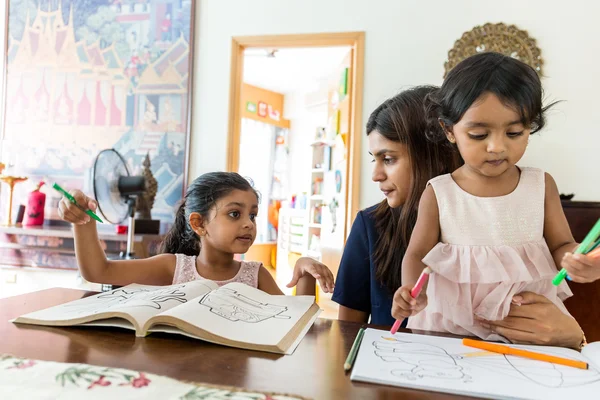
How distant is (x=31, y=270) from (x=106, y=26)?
73.6 inches

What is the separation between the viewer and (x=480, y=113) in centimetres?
93

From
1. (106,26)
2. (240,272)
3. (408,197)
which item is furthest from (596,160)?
(106,26)

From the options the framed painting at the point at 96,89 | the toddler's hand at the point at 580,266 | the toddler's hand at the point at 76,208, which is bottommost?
the toddler's hand at the point at 580,266

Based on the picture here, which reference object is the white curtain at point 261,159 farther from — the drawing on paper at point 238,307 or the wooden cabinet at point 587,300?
the drawing on paper at point 238,307

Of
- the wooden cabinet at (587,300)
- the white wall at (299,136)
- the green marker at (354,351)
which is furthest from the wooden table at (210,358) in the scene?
the white wall at (299,136)

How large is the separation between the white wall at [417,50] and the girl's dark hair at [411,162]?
210cm

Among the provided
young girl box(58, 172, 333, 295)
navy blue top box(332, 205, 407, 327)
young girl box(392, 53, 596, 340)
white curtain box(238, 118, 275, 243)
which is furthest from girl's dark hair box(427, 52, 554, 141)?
white curtain box(238, 118, 275, 243)

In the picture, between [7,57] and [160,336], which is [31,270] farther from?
[160,336]

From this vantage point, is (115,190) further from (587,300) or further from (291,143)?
(291,143)

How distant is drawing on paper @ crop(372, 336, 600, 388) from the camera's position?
23.1 inches

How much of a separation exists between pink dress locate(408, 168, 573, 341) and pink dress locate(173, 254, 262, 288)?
0.60 m

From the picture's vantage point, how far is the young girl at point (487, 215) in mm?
929

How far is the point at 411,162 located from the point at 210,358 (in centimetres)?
84

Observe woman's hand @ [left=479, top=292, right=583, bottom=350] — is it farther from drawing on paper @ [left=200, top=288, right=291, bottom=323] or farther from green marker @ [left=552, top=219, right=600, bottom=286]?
drawing on paper @ [left=200, top=288, right=291, bottom=323]
